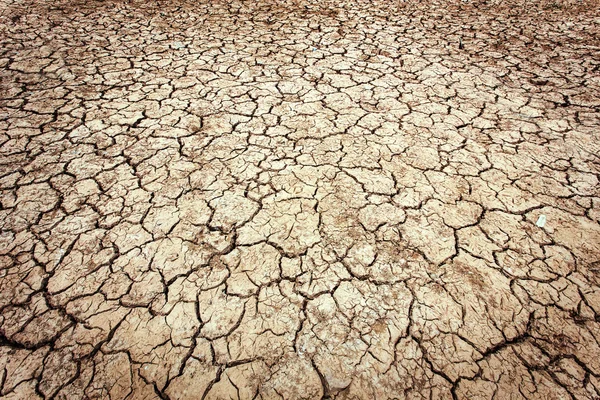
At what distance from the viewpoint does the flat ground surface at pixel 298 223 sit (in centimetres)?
133

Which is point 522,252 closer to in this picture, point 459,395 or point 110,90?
point 459,395

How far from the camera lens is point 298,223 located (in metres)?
1.90

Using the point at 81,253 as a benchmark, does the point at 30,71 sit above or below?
above

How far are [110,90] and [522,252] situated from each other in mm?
3605

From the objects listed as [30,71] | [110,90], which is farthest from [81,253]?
[30,71]

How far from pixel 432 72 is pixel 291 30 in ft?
6.68

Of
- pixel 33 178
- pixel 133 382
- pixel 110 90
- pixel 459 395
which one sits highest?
pixel 110 90

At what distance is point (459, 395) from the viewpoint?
4.10 ft

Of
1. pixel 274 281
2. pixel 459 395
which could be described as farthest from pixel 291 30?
pixel 459 395

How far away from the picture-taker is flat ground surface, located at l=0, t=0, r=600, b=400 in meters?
1.33

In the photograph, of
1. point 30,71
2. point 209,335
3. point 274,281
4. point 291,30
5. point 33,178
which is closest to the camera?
point 209,335

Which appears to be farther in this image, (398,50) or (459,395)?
(398,50)

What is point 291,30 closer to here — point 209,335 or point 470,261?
point 470,261

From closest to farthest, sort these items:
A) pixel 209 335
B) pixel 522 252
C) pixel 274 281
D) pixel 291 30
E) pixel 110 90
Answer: pixel 209 335 → pixel 274 281 → pixel 522 252 → pixel 110 90 → pixel 291 30
